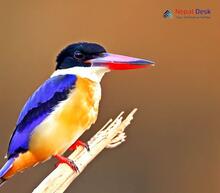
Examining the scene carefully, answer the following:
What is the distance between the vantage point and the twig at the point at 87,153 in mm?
1107

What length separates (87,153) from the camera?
4.02ft

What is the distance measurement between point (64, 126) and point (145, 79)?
0.32 meters

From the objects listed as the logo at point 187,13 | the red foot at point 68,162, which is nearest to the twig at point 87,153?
the red foot at point 68,162

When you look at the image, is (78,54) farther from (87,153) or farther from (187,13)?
(187,13)

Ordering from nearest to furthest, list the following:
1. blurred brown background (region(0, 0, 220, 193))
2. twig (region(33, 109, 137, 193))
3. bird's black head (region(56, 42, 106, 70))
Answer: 1. twig (region(33, 109, 137, 193))
2. bird's black head (region(56, 42, 106, 70))
3. blurred brown background (region(0, 0, 220, 193))

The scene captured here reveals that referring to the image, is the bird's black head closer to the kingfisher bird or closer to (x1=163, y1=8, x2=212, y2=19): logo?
the kingfisher bird

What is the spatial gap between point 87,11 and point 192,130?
45cm

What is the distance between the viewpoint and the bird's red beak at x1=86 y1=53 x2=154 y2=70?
4.02 feet

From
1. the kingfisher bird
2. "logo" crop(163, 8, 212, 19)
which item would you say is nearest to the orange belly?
the kingfisher bird

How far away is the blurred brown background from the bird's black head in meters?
0.09

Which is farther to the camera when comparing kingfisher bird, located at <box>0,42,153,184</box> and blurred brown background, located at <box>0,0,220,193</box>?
blurred brown background, located at <box>0,0,220,193</box>

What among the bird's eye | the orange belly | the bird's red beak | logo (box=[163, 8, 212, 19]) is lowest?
the orange belly

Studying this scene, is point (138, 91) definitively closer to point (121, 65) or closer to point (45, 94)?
point (121, 65)

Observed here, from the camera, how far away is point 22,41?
1.34m
